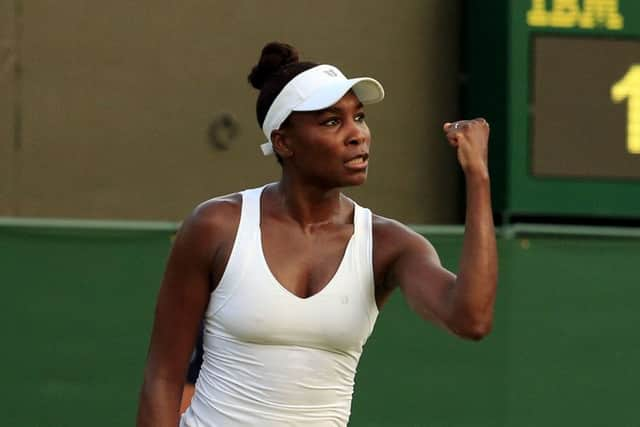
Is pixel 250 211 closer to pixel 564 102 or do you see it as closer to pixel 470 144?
pixel 470 144

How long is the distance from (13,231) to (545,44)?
2.33 metres

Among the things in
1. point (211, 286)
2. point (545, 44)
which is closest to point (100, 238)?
point (545, 44)

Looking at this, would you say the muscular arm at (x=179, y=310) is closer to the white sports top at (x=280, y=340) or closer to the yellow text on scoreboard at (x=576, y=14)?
the white sports top at (x=280, y=340)

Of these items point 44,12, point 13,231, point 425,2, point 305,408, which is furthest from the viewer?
point 425,2

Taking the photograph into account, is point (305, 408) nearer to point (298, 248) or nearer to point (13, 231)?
point (298, 248)

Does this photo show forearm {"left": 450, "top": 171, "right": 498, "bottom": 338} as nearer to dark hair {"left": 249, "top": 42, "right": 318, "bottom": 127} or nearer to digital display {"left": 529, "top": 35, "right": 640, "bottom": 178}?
dark hair {"left": 249, "top": 42, "right": 318, "bottom": 127}

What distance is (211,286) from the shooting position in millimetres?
Answer: 3605

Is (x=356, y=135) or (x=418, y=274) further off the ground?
(x=356, y=135)

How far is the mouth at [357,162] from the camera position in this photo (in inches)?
140

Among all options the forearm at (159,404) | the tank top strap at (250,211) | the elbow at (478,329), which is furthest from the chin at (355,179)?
the forearm at (159,404)

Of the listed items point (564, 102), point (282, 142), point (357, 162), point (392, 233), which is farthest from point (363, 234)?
point (564, 102)

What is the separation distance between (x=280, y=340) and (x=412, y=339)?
305 centimetres

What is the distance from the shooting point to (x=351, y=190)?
7.07 metres

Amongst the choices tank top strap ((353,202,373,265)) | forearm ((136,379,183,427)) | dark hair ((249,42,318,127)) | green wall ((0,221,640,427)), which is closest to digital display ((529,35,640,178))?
green wall ((0,221,640,427))
